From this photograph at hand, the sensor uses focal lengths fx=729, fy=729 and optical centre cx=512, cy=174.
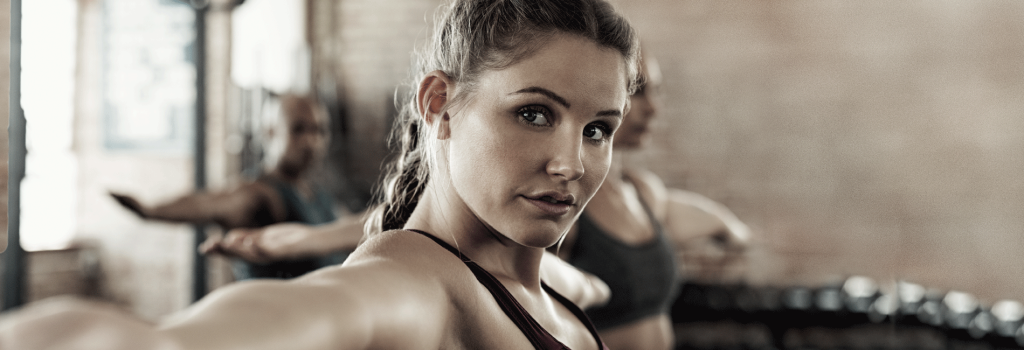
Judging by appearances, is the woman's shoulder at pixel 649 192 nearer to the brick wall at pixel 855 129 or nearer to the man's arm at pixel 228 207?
the man's arm at pixel 228 207

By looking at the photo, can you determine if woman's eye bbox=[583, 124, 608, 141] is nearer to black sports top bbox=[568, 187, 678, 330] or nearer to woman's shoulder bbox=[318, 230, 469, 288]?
woman's shoulder bbox=[318, 230, 469, 288]

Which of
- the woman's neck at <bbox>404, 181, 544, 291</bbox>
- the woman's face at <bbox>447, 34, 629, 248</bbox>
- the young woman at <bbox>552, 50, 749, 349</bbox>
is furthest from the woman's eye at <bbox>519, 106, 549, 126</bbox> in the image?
the young woman at <bbox>552, 50, 749, 349</bbox>

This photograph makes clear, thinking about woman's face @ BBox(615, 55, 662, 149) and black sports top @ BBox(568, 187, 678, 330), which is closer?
black sports top @ BBox(568, 187, 678, 330)

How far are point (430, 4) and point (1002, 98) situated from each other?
3.23 m

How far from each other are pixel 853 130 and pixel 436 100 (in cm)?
371

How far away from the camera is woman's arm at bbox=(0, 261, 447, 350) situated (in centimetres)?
33

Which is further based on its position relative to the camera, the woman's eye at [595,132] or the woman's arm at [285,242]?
the woman's arm at [285,242]

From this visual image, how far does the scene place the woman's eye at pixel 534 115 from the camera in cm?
72

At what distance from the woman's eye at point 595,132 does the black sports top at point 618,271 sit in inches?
35.3

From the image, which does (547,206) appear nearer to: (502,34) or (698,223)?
(502,34)

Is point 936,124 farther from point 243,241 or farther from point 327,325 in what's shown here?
point 327,325

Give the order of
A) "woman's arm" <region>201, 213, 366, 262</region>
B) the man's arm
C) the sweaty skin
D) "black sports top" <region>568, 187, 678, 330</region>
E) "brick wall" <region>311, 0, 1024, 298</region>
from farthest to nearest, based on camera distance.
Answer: "brick wall" <region>311, 0, 1024, 298</region> < the man's arm < "black sports top" <region>568, 187, 678, 330</region> < "woman's arm" <region>201, 213, 366, 262</region> < the sweaty skin

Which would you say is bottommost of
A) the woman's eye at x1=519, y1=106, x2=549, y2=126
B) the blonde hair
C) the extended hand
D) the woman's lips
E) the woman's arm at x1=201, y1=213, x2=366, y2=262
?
the extended hand

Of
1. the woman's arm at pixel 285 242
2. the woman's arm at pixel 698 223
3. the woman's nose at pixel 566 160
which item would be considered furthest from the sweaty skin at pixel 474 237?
the woman's arm at pixel 698 223
